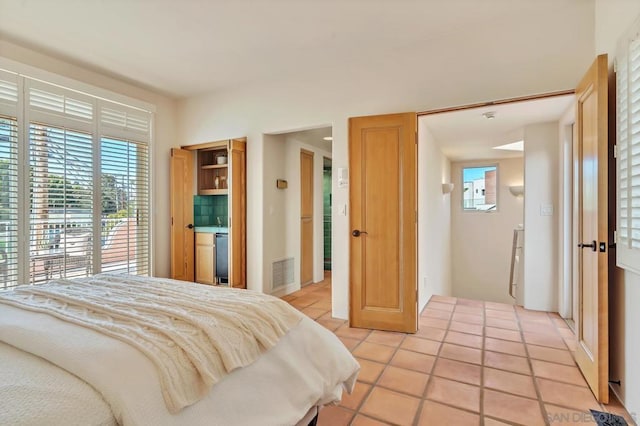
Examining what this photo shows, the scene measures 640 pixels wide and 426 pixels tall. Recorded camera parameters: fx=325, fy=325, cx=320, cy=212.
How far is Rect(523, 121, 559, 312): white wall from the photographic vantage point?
361 centimetres

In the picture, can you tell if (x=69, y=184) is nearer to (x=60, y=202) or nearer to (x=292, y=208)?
(x=60, y=202)

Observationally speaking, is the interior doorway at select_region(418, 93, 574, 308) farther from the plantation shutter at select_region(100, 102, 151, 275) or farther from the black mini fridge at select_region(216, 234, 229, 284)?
the plantation shutter at select_region(100, 102, 151, 275)

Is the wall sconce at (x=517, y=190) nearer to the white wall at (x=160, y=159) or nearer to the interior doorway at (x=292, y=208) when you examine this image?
the interior doorway at (x=292, y=208)

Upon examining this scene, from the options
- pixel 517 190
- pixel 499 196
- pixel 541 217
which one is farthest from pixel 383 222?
pixel 499 196

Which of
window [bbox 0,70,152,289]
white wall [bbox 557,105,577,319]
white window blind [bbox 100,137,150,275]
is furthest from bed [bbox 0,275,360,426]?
white wall [bbox 557,105,577,319]

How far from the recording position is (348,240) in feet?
11.0

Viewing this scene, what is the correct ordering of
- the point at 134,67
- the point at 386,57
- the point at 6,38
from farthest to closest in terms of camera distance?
1. the point at 134,67
2. the point at 386,57
3. the point at 6,38

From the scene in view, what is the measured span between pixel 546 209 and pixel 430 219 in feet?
4.04

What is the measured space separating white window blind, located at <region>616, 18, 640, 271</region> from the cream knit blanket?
1795mm

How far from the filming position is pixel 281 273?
4402 millimetres

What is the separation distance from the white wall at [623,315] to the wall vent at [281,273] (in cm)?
328

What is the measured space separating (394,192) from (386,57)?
4.41ft

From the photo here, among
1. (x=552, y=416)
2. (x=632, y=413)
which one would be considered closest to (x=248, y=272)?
(x=552, y=416)

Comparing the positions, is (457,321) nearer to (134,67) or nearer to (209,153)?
(209,153)
